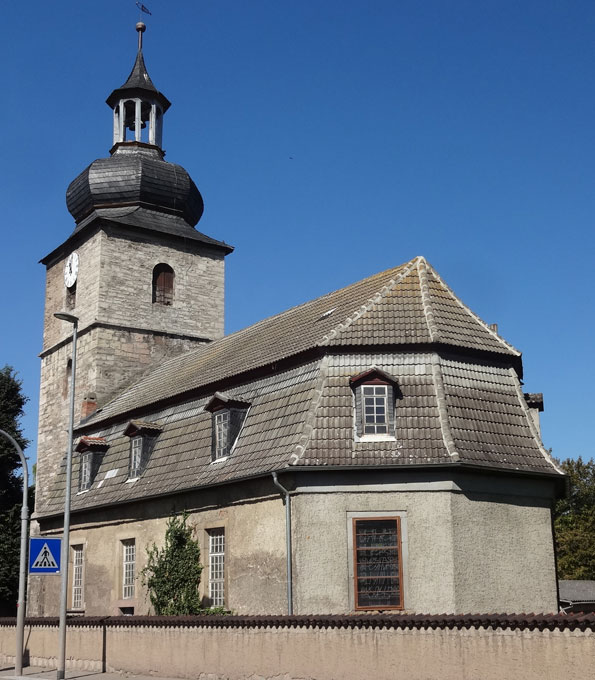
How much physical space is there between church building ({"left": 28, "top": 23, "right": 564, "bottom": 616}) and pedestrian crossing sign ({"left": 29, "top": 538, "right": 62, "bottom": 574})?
4.20 meters

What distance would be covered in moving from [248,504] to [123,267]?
18.8 metres

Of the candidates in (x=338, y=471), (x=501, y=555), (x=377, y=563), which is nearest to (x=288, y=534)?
(x=338, y=471)

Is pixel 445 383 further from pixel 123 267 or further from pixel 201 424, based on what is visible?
pixel 123 267

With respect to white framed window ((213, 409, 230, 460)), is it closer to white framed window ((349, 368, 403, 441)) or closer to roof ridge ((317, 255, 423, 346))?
roof ridge ((317, 255, 423, 346))

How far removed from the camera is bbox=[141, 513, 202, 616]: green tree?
24031 millimetres

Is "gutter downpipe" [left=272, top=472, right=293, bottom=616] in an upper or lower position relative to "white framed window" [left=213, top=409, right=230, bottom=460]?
lower

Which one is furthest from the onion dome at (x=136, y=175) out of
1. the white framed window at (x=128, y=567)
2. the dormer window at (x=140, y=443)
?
the white framed window at (x=128, y=567)

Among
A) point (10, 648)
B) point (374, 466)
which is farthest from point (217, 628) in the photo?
point (10, 648)

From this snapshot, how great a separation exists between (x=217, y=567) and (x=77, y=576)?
8.09 meters

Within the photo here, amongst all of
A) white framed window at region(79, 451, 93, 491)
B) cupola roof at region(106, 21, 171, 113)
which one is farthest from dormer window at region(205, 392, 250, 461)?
cupola roof at region(106, 21, 171, 113)

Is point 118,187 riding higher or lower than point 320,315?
higher

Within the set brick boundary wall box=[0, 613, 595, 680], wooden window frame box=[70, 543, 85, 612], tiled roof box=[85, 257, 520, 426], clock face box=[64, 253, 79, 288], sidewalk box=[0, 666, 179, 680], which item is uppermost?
clock face box=[64, 253, 79, 288]

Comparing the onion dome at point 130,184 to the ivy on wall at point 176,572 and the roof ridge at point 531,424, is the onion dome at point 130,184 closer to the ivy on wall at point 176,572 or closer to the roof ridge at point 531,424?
the ivy on wall at point 176,572

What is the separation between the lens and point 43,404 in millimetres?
40688
